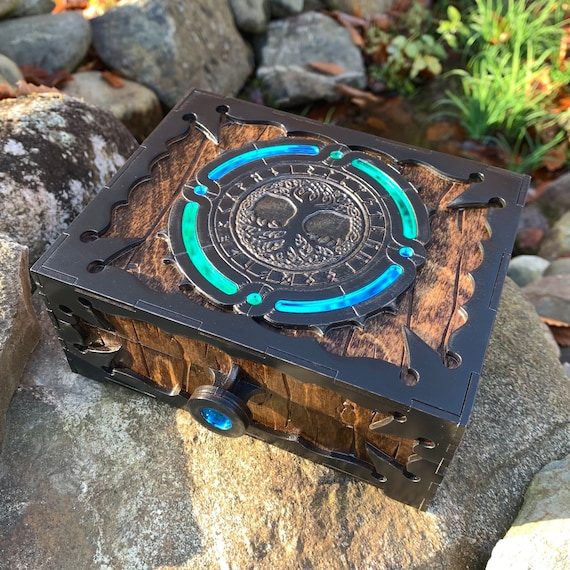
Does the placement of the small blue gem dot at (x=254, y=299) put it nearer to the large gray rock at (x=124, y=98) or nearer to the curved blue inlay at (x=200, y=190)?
the curved blue inlay at (x=200, y=190)

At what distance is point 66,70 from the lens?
314 centimetres

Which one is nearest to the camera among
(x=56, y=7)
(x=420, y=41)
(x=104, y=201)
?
(x=104, y=201)

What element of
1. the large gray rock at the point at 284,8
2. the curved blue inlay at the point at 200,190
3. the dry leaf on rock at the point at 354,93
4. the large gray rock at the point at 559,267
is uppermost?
the curved blue inlay at the point at 200,190

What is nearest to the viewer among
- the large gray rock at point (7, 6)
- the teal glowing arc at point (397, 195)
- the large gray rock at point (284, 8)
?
the teal glowing arc at point (397, 195)

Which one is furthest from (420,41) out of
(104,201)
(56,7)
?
(104,201)

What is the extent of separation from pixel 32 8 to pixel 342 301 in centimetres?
267

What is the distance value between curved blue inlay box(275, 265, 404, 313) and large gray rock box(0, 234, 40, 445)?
822 mm

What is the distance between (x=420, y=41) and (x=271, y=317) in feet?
10.5

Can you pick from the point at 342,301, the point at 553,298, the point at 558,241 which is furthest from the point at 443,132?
the point at 342,301

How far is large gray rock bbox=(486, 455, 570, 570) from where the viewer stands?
1518 millimetres

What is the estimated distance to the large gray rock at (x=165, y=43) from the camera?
10.7 ft

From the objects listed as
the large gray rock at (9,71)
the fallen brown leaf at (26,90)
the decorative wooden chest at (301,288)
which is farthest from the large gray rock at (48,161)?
the large gray rock at (9,71)

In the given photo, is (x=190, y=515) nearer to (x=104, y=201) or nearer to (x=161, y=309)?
(x=161, y=309)

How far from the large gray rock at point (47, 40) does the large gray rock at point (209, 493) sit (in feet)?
6.01
